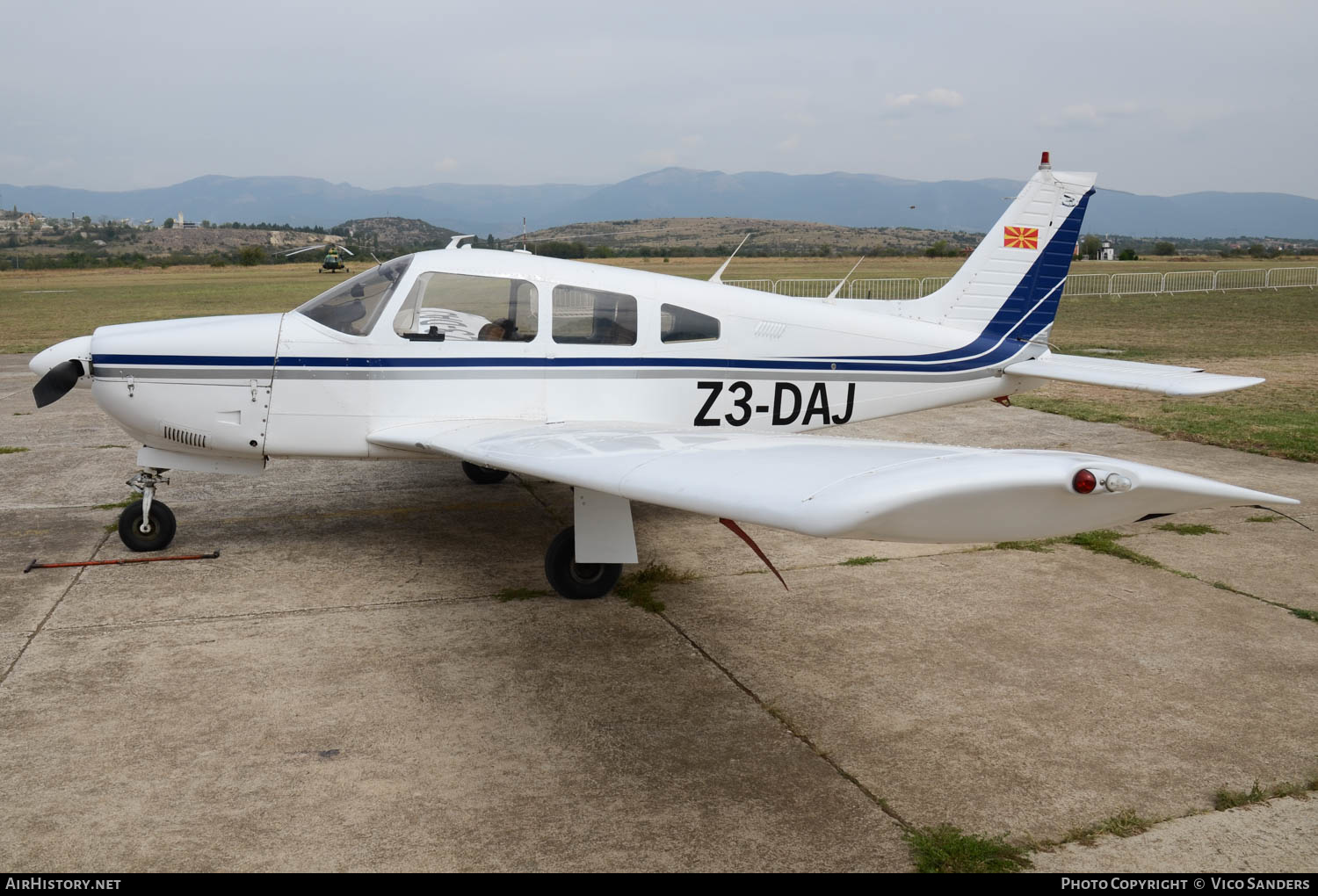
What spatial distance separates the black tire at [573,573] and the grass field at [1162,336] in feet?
25.8

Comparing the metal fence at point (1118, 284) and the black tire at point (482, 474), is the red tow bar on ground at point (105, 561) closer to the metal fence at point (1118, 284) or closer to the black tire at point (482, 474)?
the black tire at point (482, 474)

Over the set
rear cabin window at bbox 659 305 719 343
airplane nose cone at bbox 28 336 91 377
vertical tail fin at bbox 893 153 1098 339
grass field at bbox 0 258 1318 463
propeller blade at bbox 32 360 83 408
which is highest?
vertical tail fin at bbox 893 153 1098 339

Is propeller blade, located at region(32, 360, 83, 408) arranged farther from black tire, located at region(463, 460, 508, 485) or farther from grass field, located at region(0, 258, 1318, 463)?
grass field, located at region(0, 258, 1318, 463)

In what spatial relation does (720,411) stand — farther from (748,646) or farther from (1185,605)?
(1185,605)

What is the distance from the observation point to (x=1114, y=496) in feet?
10.3

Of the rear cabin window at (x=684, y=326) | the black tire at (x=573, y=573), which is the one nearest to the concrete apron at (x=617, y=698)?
the black tire at (x=573, y=573)

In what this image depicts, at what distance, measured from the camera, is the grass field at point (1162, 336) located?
11938 millimetres

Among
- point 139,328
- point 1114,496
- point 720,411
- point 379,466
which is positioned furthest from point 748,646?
point 379,466

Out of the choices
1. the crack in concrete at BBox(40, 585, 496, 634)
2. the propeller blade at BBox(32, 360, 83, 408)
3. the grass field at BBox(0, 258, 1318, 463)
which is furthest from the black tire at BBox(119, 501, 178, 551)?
the grass field at BBox(0, 258, 1318, 463)

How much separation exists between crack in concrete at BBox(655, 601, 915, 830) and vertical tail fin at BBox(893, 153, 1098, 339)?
13.8 feet

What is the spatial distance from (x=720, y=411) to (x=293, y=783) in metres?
4.29

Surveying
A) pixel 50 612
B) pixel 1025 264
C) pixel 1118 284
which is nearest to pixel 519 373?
pixel 50 612

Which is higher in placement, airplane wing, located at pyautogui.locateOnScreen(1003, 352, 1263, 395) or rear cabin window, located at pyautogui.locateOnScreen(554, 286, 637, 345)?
rear cabin window, located at pyautogui.locateOnScreen(554, 286, 637, 345)

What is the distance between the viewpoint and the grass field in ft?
39.2
